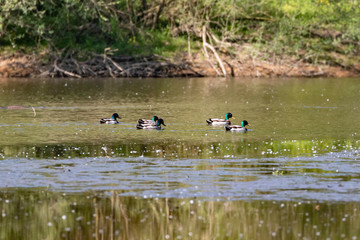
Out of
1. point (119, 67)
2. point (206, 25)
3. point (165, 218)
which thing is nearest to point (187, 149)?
point (165, 218)

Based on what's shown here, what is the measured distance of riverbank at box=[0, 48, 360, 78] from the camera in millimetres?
49156

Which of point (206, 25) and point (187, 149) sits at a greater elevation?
point (206, 25)

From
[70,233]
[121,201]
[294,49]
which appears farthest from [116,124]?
[294,49]

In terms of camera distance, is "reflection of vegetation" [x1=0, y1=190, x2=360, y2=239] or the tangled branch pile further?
the tangled branch pile

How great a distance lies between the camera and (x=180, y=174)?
1510 centimetres

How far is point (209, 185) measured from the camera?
1400 centimetres

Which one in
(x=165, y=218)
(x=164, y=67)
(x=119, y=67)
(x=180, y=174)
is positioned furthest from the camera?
(x=164, y=67)

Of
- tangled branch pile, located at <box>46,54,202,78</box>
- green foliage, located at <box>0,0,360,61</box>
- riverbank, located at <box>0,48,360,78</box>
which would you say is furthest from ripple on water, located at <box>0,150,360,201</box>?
green foliage, located at <box>0,0,360,61</box>

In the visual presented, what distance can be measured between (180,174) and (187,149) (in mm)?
3764

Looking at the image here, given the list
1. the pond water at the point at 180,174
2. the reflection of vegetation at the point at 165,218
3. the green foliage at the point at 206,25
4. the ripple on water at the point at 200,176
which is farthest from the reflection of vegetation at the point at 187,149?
the green foliage at the point at 206,25

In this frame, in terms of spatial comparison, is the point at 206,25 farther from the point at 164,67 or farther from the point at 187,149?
the point at 187,149

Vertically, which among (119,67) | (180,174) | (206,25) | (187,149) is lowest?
(119,67)

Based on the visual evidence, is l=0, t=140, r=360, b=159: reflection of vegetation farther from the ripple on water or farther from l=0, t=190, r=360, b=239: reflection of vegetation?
l=0, t=190, r=360, b=239: reflection of vegetation

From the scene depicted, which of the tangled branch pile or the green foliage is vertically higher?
the green foliage
